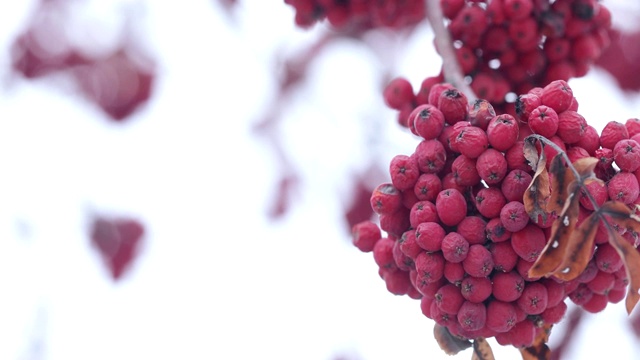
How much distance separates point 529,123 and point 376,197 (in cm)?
23

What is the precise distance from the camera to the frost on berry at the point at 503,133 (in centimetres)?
90

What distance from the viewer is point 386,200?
990 mm

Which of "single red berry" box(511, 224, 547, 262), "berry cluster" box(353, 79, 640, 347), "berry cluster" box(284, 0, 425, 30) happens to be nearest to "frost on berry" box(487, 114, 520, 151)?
"berry cluster" box(353, 79, 640, 347)

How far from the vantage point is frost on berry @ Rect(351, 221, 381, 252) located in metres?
1.10

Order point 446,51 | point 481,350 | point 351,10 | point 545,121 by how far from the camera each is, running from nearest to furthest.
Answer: point 545,121 < point 481,350 < point 446,51 < point 351,10

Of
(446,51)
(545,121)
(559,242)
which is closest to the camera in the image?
(559,242)

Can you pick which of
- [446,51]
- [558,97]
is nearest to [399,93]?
[446,51]

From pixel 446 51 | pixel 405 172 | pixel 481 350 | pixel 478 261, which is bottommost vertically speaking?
pixel 481 350

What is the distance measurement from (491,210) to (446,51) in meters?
0.33

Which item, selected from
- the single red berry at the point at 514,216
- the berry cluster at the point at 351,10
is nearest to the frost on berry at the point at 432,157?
the single red berry at the point at 514,216

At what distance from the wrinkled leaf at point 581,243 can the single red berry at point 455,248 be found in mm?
140

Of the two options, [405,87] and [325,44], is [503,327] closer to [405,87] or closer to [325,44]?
[405,87]

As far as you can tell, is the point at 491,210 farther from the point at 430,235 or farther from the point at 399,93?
the point at 399,93

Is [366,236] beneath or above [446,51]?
beneath
